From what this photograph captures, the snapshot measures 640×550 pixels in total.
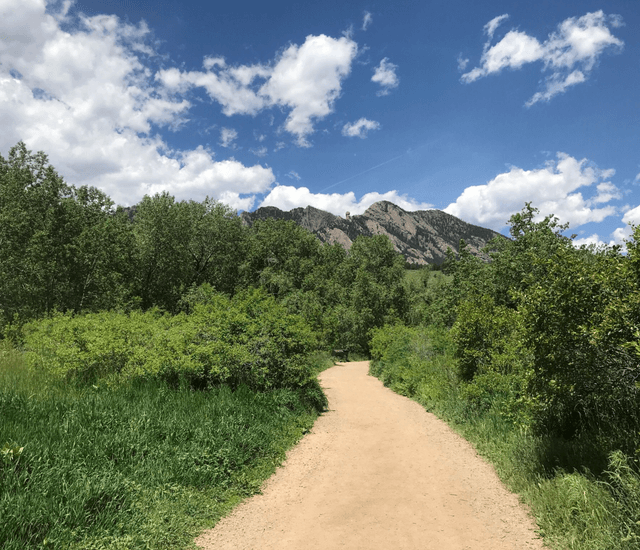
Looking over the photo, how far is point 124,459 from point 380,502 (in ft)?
13.5

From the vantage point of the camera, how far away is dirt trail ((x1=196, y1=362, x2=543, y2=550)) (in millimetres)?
4801

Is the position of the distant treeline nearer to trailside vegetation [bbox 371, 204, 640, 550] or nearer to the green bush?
the green bush

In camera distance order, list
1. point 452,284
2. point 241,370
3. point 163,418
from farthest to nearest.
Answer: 1. point 452,284
2. point 241,370
3. point 163,418

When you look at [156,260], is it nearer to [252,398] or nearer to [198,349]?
[198,349]

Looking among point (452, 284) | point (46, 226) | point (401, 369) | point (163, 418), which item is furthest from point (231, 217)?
point (163, 418)

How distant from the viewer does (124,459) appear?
221 inches

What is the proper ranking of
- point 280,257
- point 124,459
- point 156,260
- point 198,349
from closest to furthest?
point 124,459 < point 198,349 < point 156,260 < point 280,257

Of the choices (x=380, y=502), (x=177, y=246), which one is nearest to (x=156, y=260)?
(x=177, y=246)

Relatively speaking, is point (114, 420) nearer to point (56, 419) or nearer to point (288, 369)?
point (56, 419)

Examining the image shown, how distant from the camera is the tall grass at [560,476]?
173 inches

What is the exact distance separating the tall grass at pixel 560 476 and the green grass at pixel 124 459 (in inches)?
176

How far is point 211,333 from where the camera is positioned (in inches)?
417

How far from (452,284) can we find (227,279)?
23912 mm

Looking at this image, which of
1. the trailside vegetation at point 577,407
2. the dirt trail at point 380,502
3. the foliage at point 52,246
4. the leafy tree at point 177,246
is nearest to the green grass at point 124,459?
the dirt trail at point 380,502
